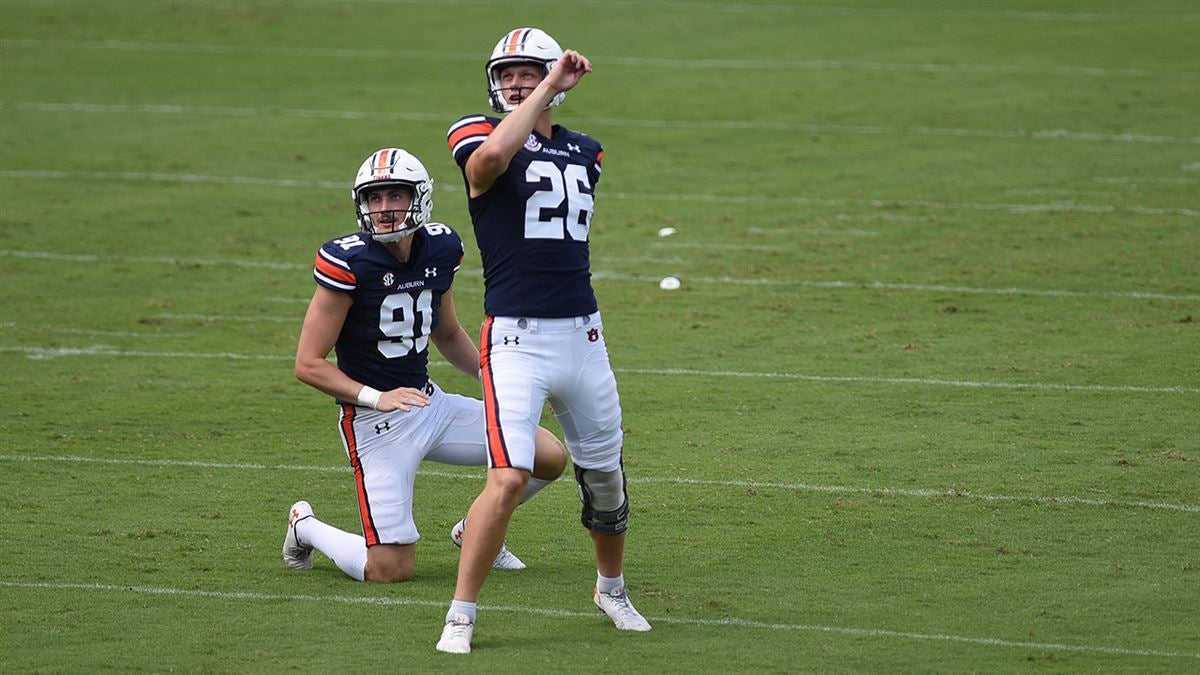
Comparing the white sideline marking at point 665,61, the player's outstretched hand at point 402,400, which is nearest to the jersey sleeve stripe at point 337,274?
the player's outstretched hand at point 402,400

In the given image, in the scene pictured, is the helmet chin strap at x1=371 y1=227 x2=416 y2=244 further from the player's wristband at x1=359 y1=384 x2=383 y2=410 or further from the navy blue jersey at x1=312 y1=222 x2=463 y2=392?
the player's wristband at x1=359 y1=384 x2=383 y2=410

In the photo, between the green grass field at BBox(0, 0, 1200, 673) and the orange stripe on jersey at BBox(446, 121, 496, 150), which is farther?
the green grass field at BBox(0, 0, 1200, 673)

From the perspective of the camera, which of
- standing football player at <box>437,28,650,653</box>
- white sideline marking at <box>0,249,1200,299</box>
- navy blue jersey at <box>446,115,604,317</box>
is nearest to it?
standing football player at <box>437,28,650,653</box>

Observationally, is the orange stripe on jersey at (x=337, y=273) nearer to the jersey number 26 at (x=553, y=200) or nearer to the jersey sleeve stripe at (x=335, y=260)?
the jersey sleeve stripe at (x=335, y=260)

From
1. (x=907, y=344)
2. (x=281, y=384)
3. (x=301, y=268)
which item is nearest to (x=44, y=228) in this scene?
(x=301, y=268)

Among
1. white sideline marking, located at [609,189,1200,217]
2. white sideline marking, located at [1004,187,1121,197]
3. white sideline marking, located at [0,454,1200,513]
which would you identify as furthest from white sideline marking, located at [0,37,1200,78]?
white sideline marking, located at [0,454,1200,513]

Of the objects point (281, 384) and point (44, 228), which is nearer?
point (281, 384)

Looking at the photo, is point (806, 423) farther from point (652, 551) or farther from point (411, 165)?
point (411, 165)

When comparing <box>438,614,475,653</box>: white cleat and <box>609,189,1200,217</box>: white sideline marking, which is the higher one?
<box>609,189,1200,217</box>: white sideline marking

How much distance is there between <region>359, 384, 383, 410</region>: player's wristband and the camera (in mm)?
5887

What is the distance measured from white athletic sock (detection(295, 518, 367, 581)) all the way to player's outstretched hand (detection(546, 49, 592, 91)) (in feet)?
6.54

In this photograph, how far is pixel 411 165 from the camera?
6152 millimetres

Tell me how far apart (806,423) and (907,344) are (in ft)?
6.03

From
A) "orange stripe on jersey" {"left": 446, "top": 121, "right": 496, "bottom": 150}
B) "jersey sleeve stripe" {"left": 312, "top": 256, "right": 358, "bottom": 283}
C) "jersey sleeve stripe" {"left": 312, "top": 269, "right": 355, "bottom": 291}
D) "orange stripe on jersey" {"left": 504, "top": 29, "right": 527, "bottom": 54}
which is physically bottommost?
"jersey sleeve stripe" {"left": 312, "top": 269, "right": 355, "bottom": 291}
